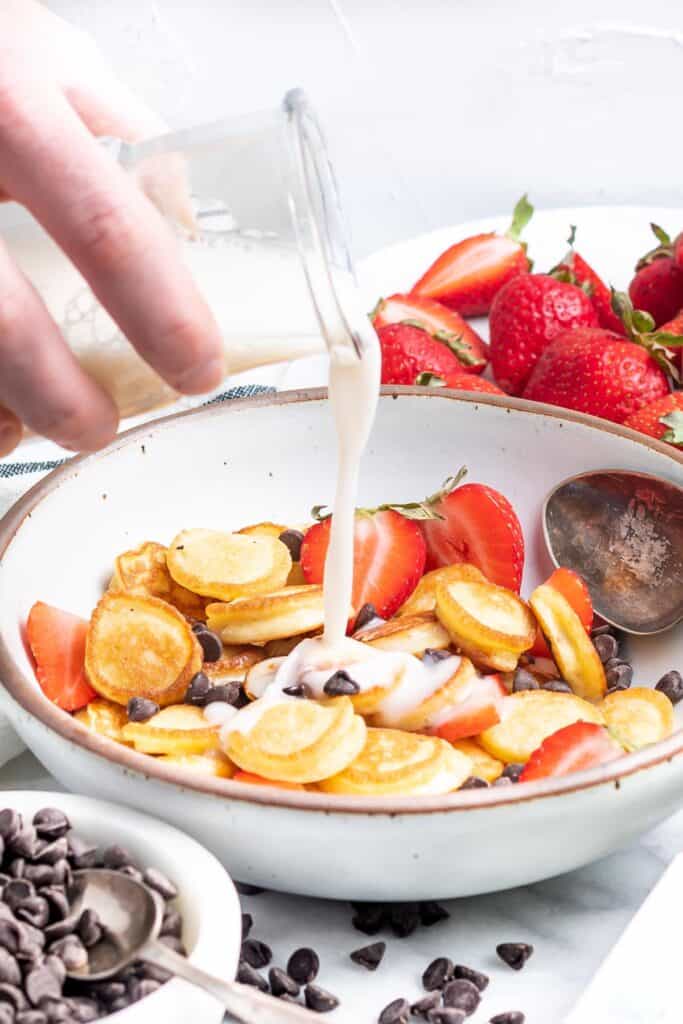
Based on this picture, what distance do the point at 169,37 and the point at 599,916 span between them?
237cm

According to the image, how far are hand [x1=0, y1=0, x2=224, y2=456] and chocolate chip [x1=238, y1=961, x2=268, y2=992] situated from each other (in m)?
0.40

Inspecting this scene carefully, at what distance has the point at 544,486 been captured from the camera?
4.62 feet

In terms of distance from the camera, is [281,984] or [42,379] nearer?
[42,379]

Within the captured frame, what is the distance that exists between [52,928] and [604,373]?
915 mm

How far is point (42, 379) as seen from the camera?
2.73ft

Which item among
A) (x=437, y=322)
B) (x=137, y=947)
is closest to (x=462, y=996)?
(x=137, y=947)

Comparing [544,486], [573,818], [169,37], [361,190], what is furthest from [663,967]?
[169,37]

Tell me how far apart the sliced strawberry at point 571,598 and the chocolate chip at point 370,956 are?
1.17 ft

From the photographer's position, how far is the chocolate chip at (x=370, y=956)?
0.98 metres

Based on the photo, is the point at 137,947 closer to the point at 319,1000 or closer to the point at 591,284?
the point at 319,1000

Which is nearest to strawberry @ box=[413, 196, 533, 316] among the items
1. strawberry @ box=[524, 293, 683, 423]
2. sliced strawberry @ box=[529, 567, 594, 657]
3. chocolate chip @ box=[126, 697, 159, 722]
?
strawberry @ box=[524, 293, 683, 423]

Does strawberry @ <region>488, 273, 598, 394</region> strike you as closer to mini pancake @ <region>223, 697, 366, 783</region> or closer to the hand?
mini pancake @ <region>223, 697, 366, 783</region>

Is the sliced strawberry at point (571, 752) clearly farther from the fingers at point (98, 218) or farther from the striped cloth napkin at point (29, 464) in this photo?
the striped cloth napkin at point (29, 464)

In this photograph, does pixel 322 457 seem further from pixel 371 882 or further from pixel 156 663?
pixel 371 882
